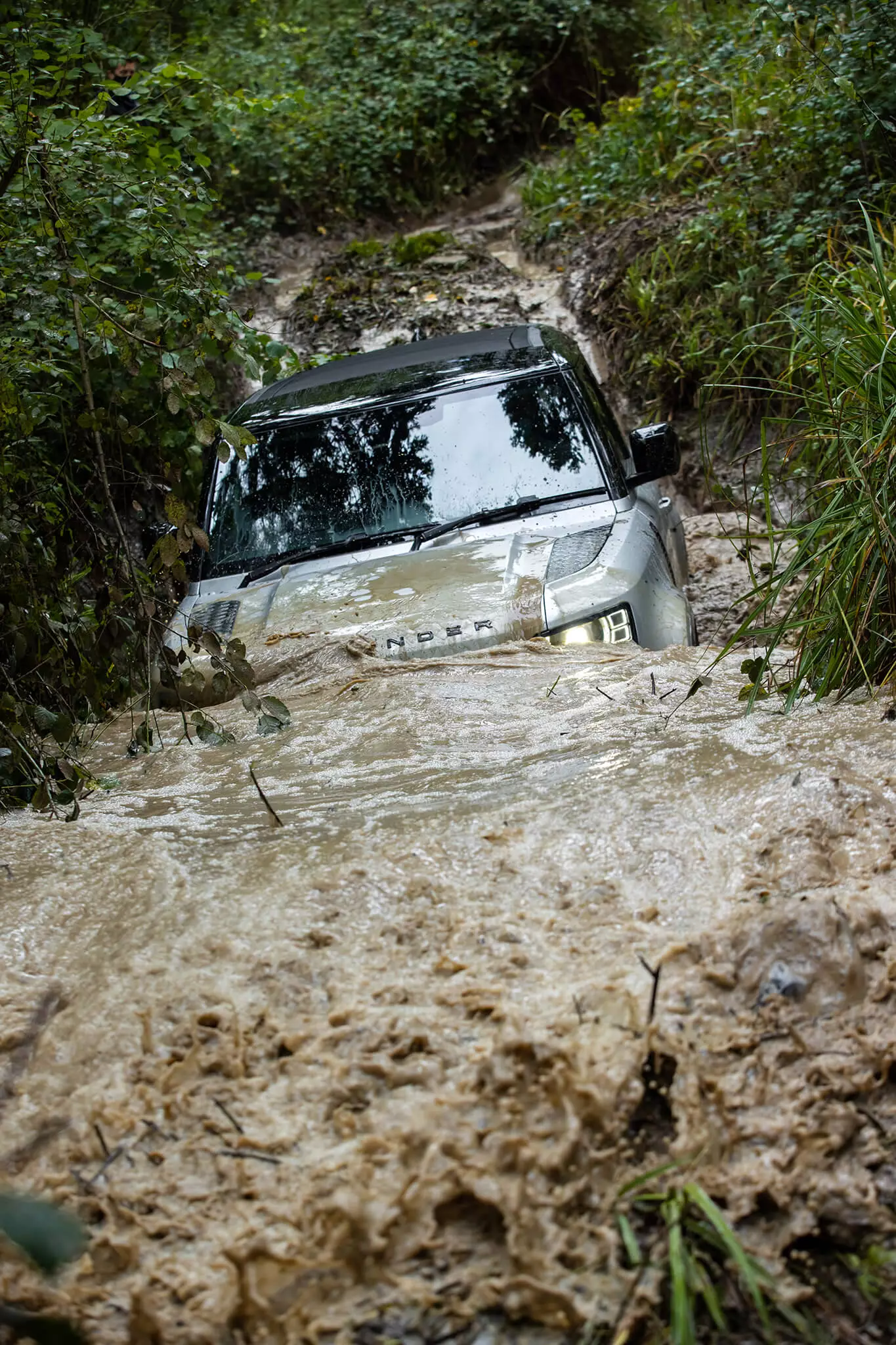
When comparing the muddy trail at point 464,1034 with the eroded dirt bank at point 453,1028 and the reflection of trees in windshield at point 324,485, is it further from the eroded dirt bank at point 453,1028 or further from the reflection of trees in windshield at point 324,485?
the reflection of trees in windshield at point 324,485

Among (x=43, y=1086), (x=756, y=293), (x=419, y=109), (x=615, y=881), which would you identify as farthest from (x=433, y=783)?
(x=419, y=109)

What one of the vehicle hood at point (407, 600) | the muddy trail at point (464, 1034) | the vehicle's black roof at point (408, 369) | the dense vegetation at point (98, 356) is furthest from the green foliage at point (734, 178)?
the muddy trail at point (464, 1034)

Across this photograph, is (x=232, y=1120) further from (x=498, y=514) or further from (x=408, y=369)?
(x=408, y=369)

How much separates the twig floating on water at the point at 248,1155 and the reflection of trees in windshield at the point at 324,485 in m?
3.10

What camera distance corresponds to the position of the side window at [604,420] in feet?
16.0

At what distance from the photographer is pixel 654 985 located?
1938 mm

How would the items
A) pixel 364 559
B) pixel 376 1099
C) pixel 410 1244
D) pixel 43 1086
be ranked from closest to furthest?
1. pixel 410 1244
2. pixel 376 1099
3. pixel 43 1086
4. pixel 364 559

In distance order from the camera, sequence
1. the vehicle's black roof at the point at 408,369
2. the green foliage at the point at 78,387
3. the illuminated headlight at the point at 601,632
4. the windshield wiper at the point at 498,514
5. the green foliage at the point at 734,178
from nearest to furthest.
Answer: the green foliage at the point at 78,387, the illuminated headlight at the point at 601,632, the windshield wiper at the point at 498,514, the vehicle's black roof at the point at 408,369, the green foliage at the point at 734,178

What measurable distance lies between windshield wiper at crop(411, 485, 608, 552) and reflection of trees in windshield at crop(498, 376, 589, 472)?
0.50 feet

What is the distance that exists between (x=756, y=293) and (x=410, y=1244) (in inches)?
287

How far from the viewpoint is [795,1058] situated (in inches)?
74.3

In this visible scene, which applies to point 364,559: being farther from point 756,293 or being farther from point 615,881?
point 756,293

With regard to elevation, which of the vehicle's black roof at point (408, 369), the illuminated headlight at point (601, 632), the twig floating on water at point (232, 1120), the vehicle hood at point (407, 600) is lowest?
the twig floating on water at point (232, 1120)

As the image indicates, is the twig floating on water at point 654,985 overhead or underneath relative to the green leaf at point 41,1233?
underneath
